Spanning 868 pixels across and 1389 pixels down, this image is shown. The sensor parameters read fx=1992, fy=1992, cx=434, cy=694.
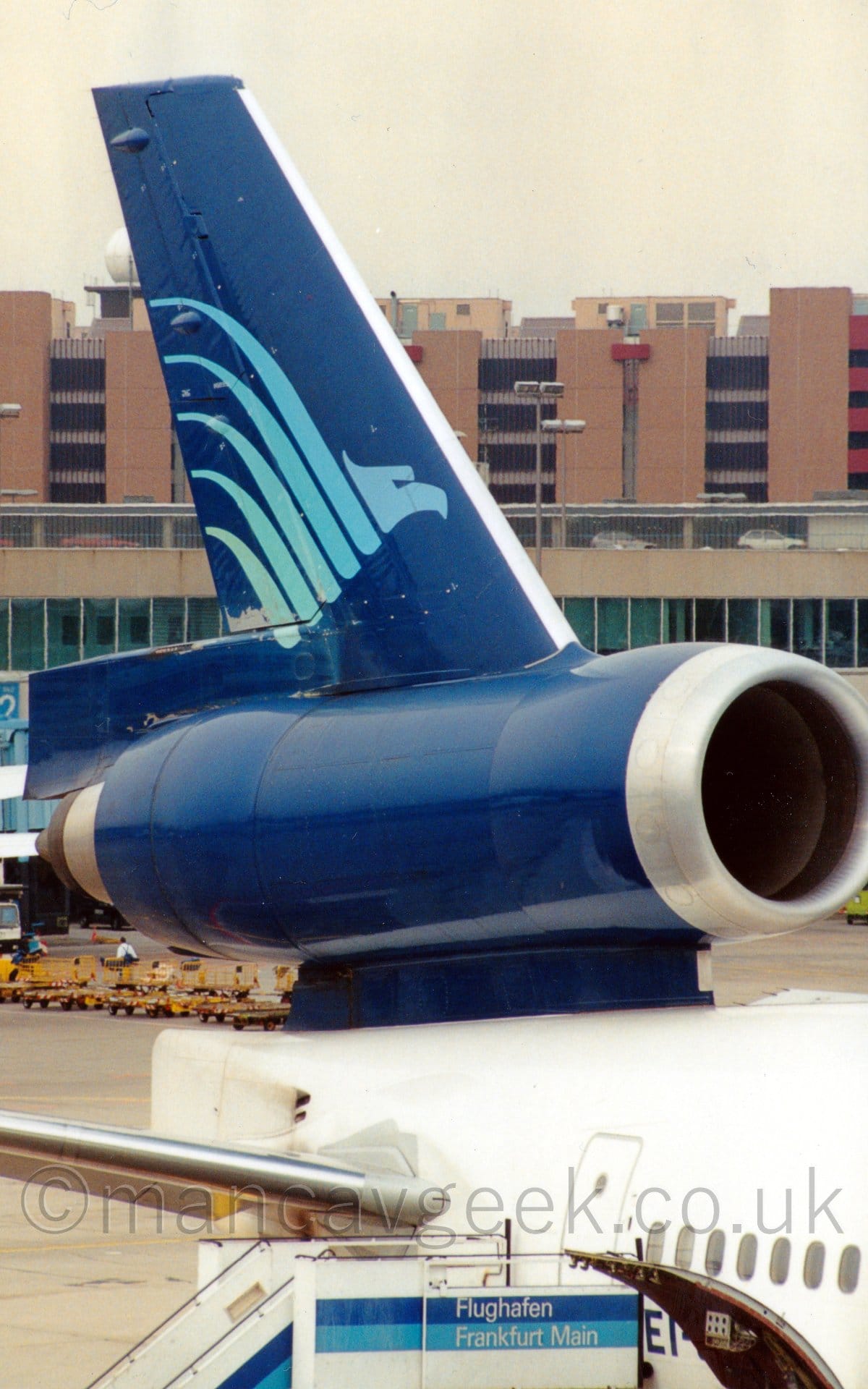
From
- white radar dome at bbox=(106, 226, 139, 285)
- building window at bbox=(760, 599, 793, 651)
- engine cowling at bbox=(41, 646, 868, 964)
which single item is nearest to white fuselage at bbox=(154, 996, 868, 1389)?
engine cowling at bbox=(41, 646, 868, 964)

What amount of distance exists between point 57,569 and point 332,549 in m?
58.8

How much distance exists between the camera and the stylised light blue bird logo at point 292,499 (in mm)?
11672

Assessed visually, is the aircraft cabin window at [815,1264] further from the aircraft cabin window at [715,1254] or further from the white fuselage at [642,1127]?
the aircraft cabin window at [715,1254]

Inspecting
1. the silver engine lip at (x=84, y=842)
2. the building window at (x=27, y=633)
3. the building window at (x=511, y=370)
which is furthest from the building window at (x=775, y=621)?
the building window at (x=511, y=370)

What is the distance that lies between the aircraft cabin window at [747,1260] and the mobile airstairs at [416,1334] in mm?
680

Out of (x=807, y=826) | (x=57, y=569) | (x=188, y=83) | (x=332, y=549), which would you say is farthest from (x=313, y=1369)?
(x=57, y=569)

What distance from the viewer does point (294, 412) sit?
12.0 meters

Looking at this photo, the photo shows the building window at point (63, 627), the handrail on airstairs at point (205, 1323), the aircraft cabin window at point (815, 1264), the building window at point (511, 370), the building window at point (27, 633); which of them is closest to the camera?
the aircraft cabin window at point (815, 1264)

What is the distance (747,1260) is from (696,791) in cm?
222

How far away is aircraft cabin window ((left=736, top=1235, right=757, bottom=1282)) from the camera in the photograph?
9367 millimetres

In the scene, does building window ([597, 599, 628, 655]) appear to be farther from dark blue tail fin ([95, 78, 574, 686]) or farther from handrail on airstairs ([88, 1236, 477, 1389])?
handrail on airstairs ([88, 1236, 477, 1389])

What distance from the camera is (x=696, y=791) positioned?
948cm

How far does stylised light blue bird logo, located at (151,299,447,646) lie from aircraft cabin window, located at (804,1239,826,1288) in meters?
4.64

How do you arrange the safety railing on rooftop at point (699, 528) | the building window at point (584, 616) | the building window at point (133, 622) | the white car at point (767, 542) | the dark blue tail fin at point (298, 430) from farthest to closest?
the safety railing on rooftop at point (699, 528)
the white car at point (767, 542)
the building window at point (584, 616)
the building window at point (133, 622)
the dark blue tail fin at point (298, 430)
